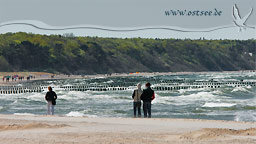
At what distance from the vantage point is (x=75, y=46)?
555 ft

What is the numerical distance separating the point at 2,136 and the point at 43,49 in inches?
5375

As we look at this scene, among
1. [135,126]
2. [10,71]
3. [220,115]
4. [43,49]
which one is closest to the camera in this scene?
[135,126]

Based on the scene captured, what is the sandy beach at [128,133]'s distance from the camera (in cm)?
1338

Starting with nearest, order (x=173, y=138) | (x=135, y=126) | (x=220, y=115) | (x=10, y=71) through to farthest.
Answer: (x=173, y=138), (x=135, y=126), (x=220, y=115), (x=10, y=71)

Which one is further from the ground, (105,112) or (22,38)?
(22,38)

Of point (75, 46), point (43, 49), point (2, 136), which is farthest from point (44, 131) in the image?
point (75, 46)

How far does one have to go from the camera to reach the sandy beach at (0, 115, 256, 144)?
13383 millimetres

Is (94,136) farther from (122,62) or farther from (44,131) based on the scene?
(122,62)

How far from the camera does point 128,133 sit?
49.4ft

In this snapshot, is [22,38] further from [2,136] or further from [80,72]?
[2,136]

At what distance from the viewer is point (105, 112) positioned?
29.1 m

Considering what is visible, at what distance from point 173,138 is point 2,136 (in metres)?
4.23

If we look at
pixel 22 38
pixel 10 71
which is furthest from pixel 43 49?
pixel 10 71

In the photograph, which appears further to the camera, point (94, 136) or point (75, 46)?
point (75, 46)
